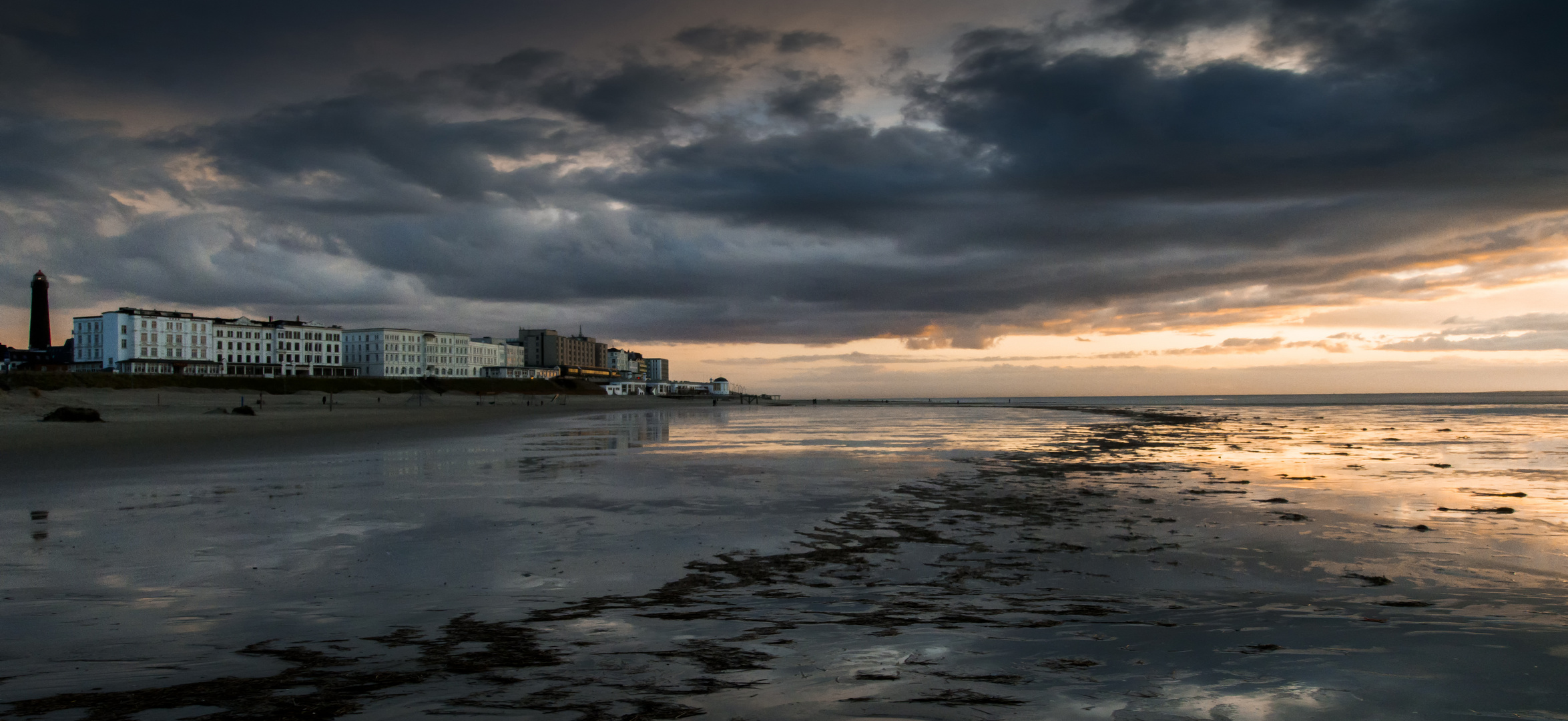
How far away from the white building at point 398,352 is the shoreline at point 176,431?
88.0 m

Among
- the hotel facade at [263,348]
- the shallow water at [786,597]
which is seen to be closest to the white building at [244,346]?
the hotel facade at [263,348]

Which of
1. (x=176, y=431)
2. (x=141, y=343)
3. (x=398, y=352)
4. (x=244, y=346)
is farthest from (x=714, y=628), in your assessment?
(x=398, y=352)

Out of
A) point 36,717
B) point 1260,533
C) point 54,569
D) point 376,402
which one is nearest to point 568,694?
point 36,717

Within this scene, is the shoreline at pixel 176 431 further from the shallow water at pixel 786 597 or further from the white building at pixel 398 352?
the white building at pixel 398 352

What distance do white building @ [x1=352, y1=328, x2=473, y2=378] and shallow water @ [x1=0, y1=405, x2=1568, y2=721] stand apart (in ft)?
485

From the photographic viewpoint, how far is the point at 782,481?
53.9 feet

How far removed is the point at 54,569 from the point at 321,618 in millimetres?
4407

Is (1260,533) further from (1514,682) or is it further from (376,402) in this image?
(376,402)

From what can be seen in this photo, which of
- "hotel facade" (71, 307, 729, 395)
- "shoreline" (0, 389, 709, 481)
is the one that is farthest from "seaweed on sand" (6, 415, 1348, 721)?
"hotel facade" (71, 307, 729, 395)

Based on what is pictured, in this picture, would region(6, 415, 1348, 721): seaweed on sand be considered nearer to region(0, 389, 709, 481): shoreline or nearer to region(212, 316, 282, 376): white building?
region(0, 389, 709, 481): shoreline

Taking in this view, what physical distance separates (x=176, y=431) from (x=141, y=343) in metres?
112

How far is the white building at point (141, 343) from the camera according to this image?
11256 cm

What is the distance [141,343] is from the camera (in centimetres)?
11381

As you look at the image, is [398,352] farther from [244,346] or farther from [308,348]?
[244,346]
